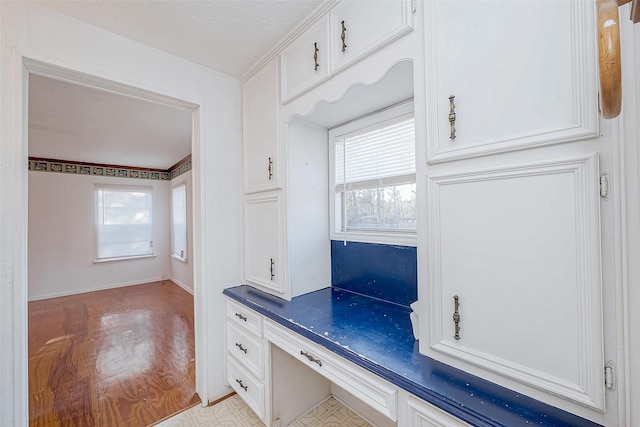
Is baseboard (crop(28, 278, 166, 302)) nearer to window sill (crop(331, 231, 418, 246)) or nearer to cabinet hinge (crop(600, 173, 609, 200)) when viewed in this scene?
window sill (crop(331, 231, 418, 246))

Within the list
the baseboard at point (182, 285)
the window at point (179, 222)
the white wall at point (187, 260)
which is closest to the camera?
the white wall at point (187, 260)

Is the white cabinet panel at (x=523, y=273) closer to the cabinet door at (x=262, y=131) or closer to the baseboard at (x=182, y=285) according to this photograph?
the cabinet door at (x=262, y=131)

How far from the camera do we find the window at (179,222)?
15.5 feet

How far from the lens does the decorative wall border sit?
14.3ft

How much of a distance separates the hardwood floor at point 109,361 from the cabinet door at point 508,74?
2.29m

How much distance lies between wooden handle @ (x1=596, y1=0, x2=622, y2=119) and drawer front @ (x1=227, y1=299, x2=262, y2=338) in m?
1.60

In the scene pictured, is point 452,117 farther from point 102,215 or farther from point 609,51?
point 102,215

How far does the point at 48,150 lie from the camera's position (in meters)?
3.89

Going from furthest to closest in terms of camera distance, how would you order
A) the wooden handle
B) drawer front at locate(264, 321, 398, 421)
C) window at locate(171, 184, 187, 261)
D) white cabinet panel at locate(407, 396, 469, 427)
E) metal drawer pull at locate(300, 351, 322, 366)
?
window at locate(171, 184, 187, 261)
metal drawer pull at locate(300, 351, 322, 366)
drawer front at locate(264, 321, 398, 421)
white cabinet panel at locate(407, 396, 469, 427)
the wooden handle

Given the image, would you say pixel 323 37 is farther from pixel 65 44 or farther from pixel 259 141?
pixel 65 44

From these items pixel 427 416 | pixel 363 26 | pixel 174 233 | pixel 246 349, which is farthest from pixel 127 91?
pixel 174 233

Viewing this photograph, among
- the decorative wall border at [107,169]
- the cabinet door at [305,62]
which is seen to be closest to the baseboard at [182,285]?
the decorative wall border at [107,169]

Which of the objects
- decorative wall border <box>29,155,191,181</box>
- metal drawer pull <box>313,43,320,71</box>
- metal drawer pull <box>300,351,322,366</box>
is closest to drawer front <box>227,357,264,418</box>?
metal drawer pull <box>300,351,322,366</box>

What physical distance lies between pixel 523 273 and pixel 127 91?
2.14 m
